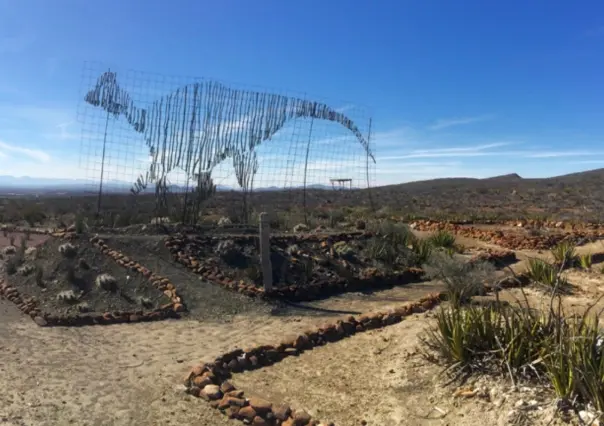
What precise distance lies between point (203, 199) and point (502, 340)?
920 cm

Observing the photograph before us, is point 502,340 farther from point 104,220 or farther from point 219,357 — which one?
point 104,220

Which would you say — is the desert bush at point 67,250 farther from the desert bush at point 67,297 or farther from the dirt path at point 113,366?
the dirt path at point 113,366

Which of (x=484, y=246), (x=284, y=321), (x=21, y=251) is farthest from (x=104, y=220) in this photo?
(x=484, y=246)

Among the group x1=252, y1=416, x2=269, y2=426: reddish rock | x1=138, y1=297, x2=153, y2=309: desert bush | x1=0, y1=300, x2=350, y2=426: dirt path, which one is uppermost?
x1=138, y1=297, x2=153, y2=309: desert bush

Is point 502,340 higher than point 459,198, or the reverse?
point 459,198

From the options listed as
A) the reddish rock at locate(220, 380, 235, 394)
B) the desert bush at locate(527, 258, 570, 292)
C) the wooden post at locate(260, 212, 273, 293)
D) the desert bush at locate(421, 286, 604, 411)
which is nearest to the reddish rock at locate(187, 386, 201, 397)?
the reddish rock at locate(220, 380, 235, 394)

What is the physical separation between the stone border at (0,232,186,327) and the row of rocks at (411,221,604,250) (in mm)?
11217

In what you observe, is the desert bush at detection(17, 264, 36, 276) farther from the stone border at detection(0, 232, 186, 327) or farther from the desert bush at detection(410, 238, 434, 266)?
Answer: the desert bush at detection(410, 238, 434, 266)

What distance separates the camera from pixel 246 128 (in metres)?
12.9

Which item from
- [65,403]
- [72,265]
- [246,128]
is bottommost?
[65,403]

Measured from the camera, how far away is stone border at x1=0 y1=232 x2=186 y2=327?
320 inches

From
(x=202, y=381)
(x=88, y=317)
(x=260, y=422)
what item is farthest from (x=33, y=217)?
(x=260, y=422)

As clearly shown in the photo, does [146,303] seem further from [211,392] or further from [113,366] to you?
[211,392]

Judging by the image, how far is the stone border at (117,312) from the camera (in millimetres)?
8125
